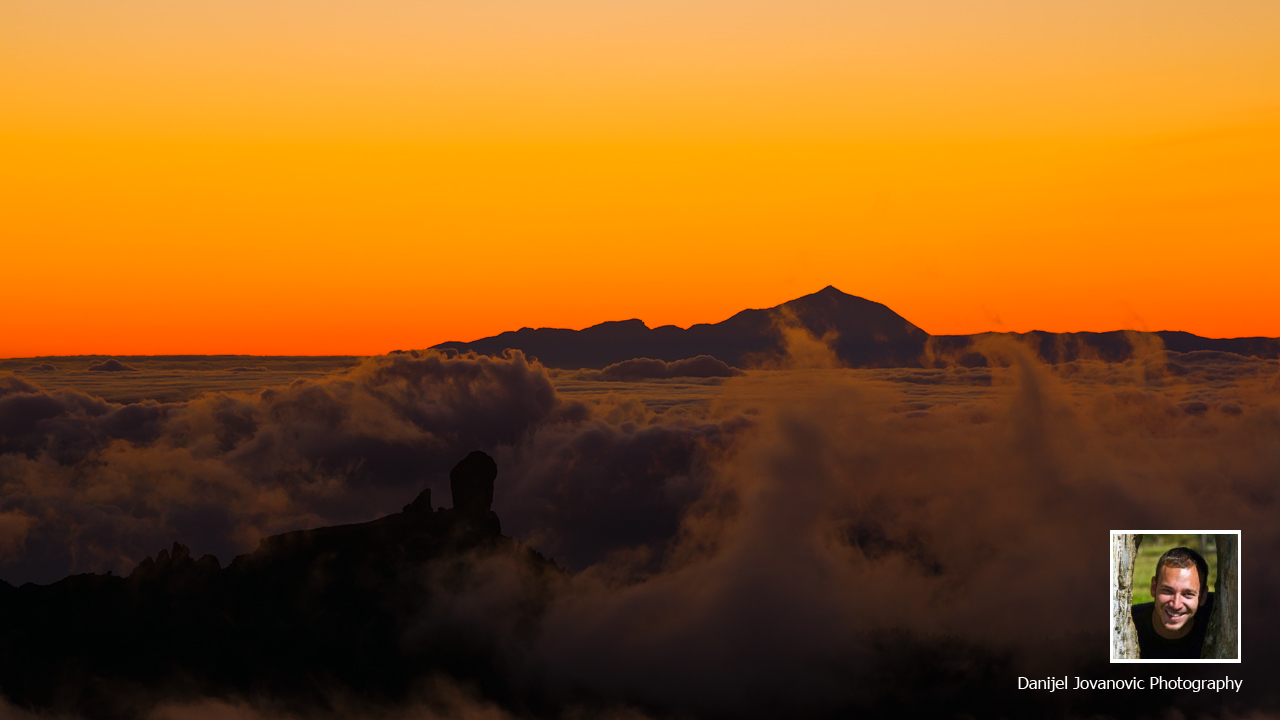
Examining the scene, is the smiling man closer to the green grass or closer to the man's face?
the man's face

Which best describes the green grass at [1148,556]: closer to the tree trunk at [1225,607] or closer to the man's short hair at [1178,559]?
the man's short hair at [1178,559]

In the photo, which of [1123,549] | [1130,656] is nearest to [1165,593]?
[1123,549]

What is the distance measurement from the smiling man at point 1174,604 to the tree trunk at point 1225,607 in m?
1.77

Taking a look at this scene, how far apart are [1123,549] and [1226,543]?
55.5 ft

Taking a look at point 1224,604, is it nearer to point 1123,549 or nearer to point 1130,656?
point 1130,656

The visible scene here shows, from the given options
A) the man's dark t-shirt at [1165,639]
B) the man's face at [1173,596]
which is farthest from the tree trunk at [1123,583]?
the man's face at [1173,596]

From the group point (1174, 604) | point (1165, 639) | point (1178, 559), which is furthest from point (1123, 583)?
point (1165, 639)

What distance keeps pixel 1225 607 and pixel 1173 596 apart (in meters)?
15.9

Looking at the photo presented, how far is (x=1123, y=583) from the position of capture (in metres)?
95.1

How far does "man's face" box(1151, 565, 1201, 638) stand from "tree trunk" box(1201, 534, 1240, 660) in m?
9.17

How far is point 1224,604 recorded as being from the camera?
103188 mm

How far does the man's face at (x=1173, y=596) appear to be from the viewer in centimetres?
9106

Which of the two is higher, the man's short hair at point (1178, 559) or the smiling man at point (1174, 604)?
the man's short hair at point (1178, 559)

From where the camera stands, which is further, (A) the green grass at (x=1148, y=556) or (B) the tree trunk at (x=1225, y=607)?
(B) the tree trunk at (x=1225, y=607)
